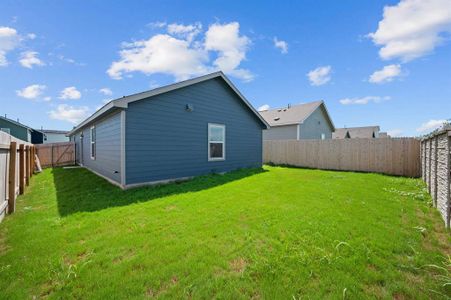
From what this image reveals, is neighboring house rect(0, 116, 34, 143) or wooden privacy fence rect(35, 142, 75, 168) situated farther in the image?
neighboring house rect(0, 116, 34, 143)

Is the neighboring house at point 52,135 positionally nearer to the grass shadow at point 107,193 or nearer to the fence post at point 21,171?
the fence post at point 21,171

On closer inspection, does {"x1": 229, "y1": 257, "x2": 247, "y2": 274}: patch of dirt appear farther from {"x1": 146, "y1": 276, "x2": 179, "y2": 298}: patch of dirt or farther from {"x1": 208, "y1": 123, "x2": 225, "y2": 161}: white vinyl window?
{"x1": 208, "y1": 123, "x2": 225, "y2": 161}: white vinyl window

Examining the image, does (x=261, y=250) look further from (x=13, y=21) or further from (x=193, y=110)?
(x=13, y=21)

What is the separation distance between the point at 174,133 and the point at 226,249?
5.87m

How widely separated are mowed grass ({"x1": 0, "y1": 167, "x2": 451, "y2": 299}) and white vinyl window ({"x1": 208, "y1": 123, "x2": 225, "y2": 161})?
4.12 metres

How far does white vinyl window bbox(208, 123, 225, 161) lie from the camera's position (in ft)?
31.4

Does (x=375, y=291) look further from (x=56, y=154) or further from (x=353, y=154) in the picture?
(x=56, y=154)

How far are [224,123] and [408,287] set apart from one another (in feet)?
28.1

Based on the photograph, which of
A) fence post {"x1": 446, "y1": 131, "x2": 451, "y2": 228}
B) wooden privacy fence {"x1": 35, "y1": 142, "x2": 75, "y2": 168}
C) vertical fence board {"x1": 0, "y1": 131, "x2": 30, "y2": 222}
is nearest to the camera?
fence post {"x1": 446, "y1": 131, "x2": 451, "y2": 228}

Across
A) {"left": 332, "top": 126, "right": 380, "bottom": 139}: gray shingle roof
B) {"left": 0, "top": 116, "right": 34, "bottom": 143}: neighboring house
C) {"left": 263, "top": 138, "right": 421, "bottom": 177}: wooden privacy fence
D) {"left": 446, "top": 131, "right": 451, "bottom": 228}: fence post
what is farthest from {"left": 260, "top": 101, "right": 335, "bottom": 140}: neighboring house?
{"left": 0, "top": 116, "right": 34, "bottom": 143}: neighboring house

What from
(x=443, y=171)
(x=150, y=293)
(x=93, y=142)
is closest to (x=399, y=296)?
(x=150, y=293)

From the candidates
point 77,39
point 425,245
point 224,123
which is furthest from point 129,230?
point 77,39

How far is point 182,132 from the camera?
8.46 m

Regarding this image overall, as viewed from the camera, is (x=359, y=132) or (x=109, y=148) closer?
(x=109, y=148)
